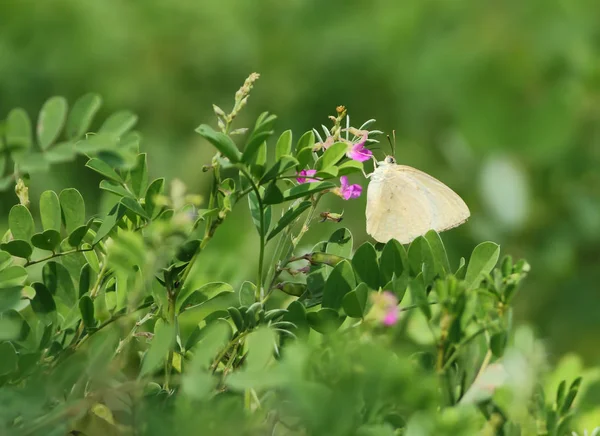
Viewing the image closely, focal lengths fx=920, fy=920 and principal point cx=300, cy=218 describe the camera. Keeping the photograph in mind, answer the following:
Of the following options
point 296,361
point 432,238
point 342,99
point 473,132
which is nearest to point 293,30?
point 342,99

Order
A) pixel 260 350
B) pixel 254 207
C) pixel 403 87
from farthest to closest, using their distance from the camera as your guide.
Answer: pixel 403 87 → pixel 254 207 → pixel 260 350

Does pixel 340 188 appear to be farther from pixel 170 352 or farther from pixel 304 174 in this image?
pixel 170 352

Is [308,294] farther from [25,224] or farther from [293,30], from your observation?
[293,30]

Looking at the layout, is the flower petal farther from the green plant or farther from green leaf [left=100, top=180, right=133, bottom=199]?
green leaf [left=100, top=180, right=133, bottom=199]

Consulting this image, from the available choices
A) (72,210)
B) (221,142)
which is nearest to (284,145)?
(221,142)

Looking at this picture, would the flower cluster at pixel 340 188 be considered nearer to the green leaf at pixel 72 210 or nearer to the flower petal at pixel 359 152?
the flower petal at pixel 359 152

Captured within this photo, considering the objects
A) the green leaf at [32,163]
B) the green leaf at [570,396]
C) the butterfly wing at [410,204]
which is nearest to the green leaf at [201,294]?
the green leaf at [32,163]

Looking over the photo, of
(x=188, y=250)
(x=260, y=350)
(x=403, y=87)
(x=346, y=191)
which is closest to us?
(x=260, y=350)

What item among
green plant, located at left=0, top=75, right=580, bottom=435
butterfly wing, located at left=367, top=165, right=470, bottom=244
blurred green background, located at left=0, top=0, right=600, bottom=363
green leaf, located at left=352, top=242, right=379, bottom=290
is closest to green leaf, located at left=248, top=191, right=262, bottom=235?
green plant, located at left=0, top=75, right=580, bottom=435
